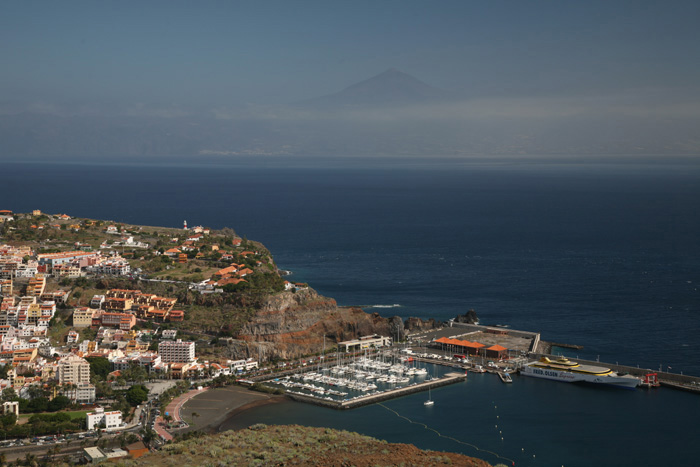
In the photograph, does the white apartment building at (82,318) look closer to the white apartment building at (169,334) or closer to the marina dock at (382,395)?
the white apartment building at (169,334)

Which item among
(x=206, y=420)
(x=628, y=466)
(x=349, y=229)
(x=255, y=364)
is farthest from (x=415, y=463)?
(x=349, y=229)

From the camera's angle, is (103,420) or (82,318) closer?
(103,420)

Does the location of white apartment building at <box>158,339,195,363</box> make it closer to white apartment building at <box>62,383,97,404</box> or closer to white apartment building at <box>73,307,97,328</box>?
white apartment building at <box>62,383,97,404</box>

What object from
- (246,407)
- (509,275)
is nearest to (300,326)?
(246,407)

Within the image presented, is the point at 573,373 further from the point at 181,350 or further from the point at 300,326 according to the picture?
the point at 181,350

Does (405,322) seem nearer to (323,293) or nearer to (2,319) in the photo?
(323,293)

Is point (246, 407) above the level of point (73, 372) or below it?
below

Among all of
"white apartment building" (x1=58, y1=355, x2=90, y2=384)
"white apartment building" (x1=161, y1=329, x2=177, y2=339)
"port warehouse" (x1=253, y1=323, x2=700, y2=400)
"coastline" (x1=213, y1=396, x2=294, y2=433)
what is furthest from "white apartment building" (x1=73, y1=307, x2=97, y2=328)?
"coastline" (x1=213, y1=396, x2=294, y2=433)
